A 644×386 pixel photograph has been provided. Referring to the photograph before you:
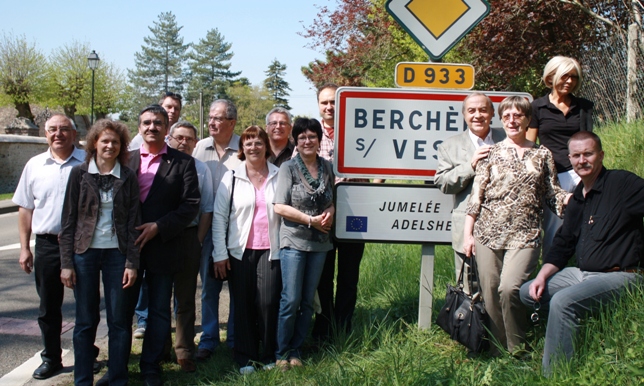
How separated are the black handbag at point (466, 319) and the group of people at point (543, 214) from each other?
0.08 m

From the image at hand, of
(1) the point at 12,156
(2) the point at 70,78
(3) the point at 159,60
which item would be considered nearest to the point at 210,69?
(3) the point at 159,60

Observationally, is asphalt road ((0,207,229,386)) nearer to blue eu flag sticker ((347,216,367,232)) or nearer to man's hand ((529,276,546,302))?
blue eu flag sticker ((347,216,367,232))

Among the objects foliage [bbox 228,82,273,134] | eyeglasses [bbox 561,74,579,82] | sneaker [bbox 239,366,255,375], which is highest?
foliage [bbox 228,82,273,134]

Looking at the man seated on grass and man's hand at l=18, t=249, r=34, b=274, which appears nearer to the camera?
the man seated on grass

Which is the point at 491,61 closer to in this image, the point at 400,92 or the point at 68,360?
the point at 400,92

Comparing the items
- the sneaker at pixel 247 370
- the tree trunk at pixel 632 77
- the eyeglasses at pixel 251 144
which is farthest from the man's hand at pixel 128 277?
the tree trunk at pixel 632 77

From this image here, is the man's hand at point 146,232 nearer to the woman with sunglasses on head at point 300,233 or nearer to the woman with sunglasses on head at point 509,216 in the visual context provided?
the woman with sunglasses on head at point 300,233

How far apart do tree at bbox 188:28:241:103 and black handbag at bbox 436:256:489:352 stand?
97297mm

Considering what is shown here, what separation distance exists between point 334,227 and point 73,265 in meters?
1.79

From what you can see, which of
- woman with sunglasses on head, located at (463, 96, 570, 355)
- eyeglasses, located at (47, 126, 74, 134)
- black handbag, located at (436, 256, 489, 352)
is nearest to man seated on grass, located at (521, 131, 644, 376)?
woman with sunglasses on head, located at (463, 96, 570, 355)

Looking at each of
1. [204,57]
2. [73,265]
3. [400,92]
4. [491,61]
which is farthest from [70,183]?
[204,57]

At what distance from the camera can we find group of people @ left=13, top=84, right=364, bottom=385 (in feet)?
13.6

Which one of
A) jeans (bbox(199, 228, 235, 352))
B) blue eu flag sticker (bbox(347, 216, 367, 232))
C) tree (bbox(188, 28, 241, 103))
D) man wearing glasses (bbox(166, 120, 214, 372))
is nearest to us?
blue eu flag sticker (bbox(347, 216, 367, 232))

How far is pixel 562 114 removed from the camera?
449cm
